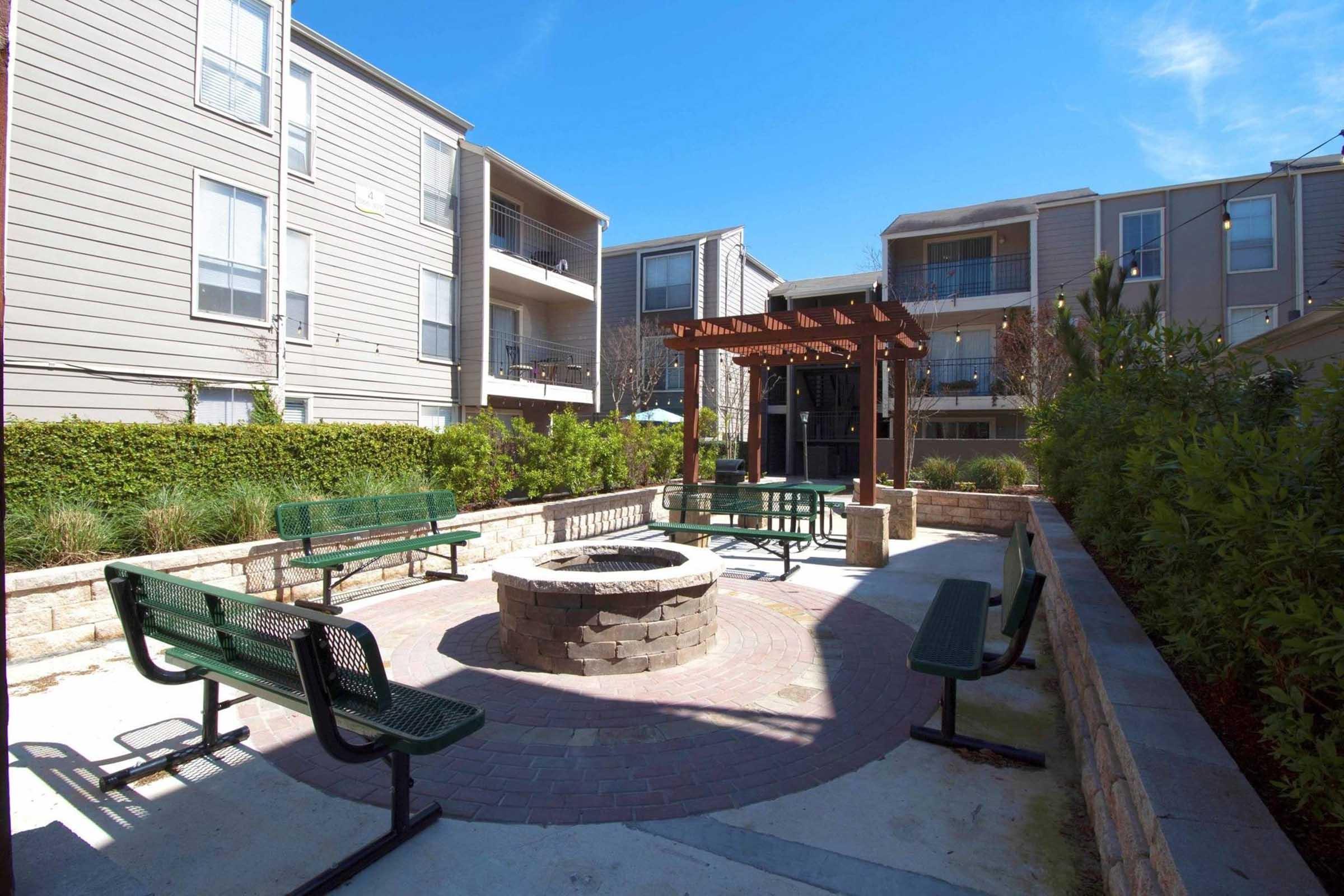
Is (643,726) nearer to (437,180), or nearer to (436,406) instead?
(436,406)

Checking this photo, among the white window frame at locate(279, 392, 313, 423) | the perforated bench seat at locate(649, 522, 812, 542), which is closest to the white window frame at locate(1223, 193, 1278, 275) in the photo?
the perforated bench seat at locate(649, 522, 812, 542)

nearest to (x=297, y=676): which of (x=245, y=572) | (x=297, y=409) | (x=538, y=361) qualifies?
(x=245, y=572)

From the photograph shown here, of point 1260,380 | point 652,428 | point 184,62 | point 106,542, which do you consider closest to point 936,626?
point 1260,380

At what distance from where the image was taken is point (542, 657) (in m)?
4.85

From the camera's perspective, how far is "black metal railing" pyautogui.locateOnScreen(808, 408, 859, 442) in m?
25.8

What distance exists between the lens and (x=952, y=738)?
3.76m

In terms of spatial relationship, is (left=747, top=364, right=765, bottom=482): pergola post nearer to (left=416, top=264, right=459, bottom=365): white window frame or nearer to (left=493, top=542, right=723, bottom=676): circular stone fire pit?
(left=493, top=542, right=723, bottom=676): circular stone fire pit

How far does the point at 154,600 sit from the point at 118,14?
10859 millimetres

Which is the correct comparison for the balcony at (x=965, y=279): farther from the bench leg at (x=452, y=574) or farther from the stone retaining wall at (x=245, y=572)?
the bench leg at (x=452, y=574)

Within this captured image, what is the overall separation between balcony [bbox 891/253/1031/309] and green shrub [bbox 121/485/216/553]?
21.0 meters

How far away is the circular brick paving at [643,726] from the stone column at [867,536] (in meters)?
2.84

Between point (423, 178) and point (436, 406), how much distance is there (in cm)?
517

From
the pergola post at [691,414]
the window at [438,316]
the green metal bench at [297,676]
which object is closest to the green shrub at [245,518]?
the green metal bench at [297,676]

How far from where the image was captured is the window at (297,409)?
40.6ft
